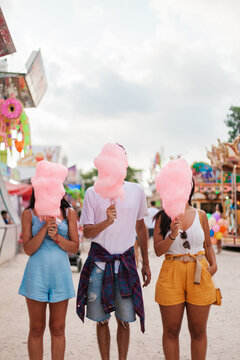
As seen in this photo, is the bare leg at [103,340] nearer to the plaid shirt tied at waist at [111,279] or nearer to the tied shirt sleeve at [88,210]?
the plaid shirt tied at waist at [111,279]

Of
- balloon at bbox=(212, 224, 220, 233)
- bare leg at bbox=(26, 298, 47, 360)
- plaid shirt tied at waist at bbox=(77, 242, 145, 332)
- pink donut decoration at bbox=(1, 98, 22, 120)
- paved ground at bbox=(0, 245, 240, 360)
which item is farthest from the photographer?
balloon at bbox=(212, 224, 220, 233)

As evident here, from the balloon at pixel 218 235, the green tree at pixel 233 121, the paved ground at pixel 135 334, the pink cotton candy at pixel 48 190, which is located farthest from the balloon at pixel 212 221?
the green tree at pixel 233 121

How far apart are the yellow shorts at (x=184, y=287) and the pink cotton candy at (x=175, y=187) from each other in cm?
36

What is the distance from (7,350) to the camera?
3697mm

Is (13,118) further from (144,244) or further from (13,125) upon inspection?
(144,244)

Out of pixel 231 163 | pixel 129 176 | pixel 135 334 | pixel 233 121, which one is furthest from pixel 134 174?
pixel 135 334

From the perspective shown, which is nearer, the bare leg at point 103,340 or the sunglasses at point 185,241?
the sunglasses at point 185,241

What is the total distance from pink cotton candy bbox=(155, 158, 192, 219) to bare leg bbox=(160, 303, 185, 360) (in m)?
0.60

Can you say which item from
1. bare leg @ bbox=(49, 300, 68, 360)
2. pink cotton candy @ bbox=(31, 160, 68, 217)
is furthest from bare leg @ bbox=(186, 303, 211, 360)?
pink cotton candy @ bbox=(31, 160, 68, 217)

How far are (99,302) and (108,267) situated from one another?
0.25 metres

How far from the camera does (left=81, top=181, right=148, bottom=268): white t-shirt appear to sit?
277 cm

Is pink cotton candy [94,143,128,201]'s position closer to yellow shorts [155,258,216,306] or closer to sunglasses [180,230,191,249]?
sunglasses [180,230,191,249]

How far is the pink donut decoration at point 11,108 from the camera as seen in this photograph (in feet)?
34.7

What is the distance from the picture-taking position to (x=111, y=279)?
271cm
